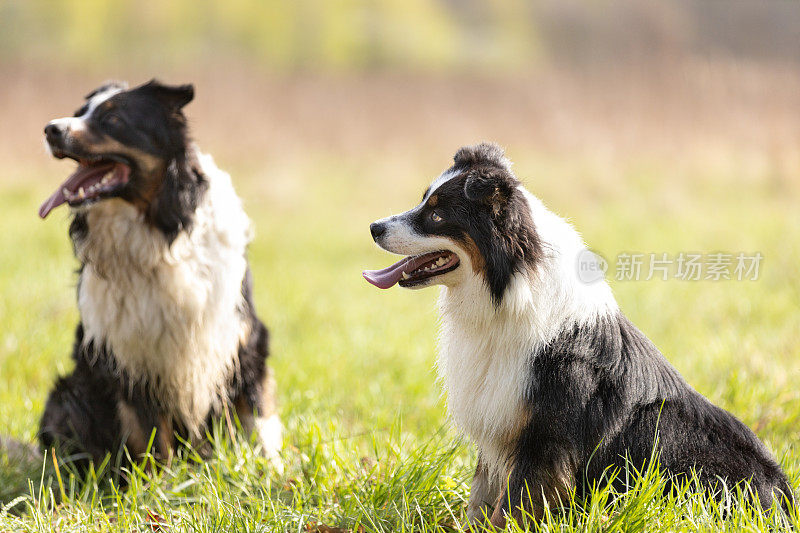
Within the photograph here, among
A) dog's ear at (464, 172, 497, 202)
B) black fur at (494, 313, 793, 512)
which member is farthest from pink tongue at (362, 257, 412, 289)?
black fur at (494, 313, 793, 512)

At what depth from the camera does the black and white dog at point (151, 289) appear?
3.66m

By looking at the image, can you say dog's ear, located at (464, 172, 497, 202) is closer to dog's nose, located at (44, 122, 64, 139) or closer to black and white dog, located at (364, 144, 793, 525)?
black and white dog, located at (364, 144, 793, 525)

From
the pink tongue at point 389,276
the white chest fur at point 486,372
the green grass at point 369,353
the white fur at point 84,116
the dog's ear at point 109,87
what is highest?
the dog's ear at point 109,87

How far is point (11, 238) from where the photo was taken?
9.52m

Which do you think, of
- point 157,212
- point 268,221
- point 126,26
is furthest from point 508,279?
point 126,26

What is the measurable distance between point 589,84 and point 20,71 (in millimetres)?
12217

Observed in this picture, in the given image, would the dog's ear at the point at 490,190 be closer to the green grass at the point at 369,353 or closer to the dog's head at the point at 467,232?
the dog's head at the point at 467,232

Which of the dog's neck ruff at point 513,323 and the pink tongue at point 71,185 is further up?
the pink tongue at point 71,185

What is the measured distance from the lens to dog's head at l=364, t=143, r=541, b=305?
267 cm

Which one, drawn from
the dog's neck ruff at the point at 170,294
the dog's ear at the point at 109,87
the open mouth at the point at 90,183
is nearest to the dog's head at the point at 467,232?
the dog's neck ruff at the point at 170,294

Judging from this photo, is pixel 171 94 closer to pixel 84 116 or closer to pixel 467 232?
pixel 84 116

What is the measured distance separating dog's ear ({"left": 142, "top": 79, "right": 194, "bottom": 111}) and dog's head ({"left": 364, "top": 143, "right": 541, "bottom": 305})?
A: 1547mm

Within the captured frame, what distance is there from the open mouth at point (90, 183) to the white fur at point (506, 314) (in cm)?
154

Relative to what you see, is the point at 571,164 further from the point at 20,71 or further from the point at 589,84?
the point at 20,71
